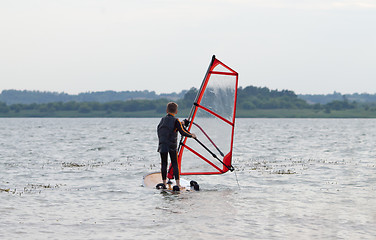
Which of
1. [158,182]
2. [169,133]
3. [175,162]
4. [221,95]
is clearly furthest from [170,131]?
[158,182]

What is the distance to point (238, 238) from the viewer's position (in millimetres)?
9594

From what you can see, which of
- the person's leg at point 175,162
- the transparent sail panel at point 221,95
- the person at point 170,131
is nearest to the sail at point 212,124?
the transparent sail panel at point 221,95

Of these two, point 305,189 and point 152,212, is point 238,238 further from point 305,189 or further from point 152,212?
point 305,189

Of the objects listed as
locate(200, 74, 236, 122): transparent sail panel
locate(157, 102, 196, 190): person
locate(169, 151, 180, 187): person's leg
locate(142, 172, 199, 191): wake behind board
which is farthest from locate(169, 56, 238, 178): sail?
locate(157, 102, 196, 190): person

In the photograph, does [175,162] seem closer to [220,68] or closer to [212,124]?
[212,124]

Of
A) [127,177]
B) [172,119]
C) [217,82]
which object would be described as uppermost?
[217,82]

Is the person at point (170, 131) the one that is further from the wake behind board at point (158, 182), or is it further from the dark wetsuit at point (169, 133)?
the wake behind board at point (158, 182)

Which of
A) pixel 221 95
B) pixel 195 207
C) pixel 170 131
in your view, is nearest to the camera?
pixel 195 207

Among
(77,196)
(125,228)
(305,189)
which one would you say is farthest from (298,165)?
(125,228)

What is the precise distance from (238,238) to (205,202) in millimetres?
3818

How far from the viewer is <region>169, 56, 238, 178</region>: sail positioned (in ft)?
49.1

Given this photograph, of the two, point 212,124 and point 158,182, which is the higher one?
point 212,124

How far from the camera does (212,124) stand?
50.5 ft

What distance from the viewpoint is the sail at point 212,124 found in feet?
49.1
